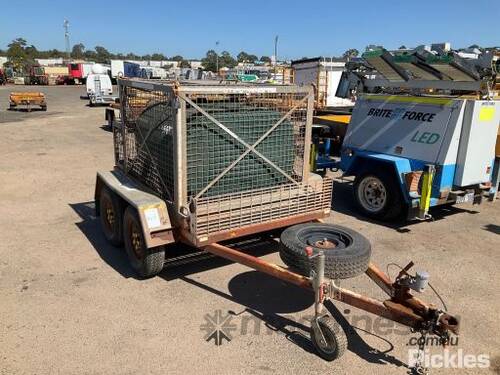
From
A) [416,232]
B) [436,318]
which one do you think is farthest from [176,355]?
[416,232]

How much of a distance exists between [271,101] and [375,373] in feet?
10.6

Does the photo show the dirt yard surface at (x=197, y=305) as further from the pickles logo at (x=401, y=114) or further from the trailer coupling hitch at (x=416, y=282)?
the pickles logo at (x=401, y=114)

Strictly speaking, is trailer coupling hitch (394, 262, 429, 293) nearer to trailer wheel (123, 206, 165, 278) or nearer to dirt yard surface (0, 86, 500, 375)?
dirt yard surface (0, 86, 500, 375)

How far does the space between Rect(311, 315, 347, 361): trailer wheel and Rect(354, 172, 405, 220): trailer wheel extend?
3.97 meters

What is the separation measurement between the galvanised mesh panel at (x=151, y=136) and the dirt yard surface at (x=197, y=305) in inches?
46.0

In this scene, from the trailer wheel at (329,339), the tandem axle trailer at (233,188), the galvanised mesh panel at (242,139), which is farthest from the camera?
Answer: the galvanised mesh panel at (242,139)

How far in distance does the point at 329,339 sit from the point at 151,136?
328 centimetres

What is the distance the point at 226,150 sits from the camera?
511 cm

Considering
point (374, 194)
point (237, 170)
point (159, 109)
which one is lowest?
point (374, 194)

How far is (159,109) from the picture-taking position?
206 inches

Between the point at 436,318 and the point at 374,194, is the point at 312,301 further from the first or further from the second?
the point at 374,194

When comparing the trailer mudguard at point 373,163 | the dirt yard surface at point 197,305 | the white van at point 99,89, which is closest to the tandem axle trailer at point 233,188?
the dirt yard surface at point 197,305

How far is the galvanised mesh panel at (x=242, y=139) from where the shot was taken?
4.93 m

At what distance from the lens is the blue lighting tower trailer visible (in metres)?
6.84
